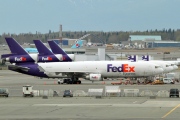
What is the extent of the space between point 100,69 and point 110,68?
1.61 meters

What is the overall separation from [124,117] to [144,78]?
Answer: 49.0 metres

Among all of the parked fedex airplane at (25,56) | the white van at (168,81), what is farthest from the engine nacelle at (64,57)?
the white van at (168,81)

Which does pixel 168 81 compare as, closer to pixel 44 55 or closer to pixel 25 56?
pixel 25 56

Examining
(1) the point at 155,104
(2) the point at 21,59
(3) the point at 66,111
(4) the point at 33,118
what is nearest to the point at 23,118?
(4) the point at 33,118

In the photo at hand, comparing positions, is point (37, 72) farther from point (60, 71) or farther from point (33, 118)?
point (33, 118)

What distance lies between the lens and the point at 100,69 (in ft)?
297

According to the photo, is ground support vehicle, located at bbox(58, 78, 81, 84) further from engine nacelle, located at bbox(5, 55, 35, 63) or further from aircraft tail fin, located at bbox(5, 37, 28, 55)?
aircraft tail fin, located at bbox(5, 37, 28, 55)

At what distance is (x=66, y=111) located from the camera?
49062 mm

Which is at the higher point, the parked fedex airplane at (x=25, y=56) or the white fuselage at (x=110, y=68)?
the parked fedex airplane at (x=25, y=56)

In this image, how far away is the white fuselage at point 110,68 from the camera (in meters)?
89.6

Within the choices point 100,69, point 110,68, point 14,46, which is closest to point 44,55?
point 14,46

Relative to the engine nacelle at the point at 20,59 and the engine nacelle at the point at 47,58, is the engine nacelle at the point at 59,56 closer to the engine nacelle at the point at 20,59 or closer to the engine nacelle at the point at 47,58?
the engine nacelle at the point at 47,58

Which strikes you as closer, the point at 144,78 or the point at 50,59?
the point at 144,78

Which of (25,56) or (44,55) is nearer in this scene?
(25,56)
